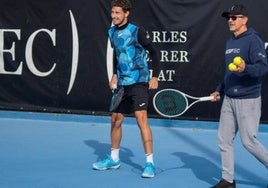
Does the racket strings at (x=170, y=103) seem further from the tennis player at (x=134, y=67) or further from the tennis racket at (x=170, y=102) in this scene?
the tennis player at (x=134, y=67)

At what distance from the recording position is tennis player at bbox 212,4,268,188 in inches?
171

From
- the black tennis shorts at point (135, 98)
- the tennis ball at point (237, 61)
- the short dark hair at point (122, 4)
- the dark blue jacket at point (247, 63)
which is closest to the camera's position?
the tennis ball at point (237, 61)

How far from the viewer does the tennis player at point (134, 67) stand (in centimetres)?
512

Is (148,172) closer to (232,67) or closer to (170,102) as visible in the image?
(232,67)

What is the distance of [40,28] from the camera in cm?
873

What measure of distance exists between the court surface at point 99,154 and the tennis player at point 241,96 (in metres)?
0.65

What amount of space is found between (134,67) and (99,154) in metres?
1.51

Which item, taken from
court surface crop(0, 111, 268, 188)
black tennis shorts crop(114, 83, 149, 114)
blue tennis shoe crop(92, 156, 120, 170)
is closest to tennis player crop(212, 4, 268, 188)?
court surface crop(0, 111, 268, 188)

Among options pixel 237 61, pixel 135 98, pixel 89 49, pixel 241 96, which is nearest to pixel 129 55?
pixel 135 98

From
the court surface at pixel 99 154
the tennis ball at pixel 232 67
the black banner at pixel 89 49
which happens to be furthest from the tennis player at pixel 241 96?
the black banner at pixel 89 49

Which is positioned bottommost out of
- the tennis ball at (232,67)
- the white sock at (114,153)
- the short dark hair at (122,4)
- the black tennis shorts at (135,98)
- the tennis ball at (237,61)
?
the white sock at (114,153)

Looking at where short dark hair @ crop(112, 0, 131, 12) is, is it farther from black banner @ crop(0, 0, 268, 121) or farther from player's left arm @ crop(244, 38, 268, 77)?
black banner @ crop(0, 0, 268, 121)

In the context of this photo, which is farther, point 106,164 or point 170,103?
point 170,103

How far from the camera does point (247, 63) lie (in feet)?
14.2
